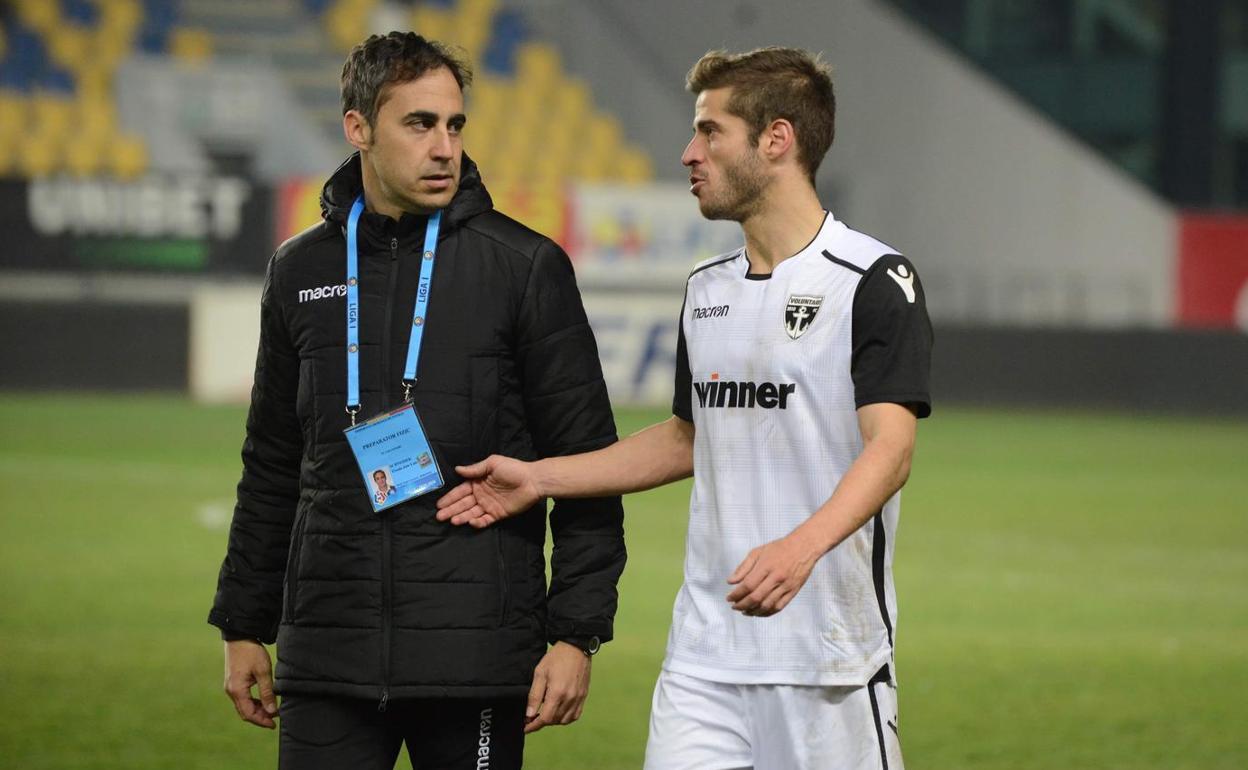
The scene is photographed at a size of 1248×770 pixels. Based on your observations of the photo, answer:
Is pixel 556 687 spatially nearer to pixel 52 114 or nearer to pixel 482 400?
pixel 482 400

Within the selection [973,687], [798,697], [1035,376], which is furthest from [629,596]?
[1035,376]

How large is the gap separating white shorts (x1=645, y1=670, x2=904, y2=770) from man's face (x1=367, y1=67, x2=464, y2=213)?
996 mm

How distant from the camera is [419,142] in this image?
3.26 m

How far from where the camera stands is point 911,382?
123 inches

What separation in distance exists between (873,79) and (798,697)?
2477cm

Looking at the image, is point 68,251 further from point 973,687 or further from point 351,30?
A: point 973,687

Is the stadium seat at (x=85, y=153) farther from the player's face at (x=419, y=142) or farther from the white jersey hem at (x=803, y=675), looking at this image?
the white jersey hem at (x=803, y=675)

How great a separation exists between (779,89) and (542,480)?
32.8 inches

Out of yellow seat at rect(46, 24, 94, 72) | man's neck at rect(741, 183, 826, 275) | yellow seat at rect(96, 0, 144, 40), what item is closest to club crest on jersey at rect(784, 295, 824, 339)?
man's neck at rect(741, 183, 826, 275)

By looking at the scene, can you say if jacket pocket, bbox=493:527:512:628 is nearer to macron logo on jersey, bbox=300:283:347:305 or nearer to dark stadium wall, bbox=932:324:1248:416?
macron logo on jersey, bbox=300:283:347:305

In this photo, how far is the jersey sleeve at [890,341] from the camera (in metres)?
3.12

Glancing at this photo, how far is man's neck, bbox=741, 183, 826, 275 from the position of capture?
3.37 meters

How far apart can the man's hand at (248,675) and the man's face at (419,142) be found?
2.93ft

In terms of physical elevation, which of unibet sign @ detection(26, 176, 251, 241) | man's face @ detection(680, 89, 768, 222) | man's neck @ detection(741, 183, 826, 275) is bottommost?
man's neck @ detection(741, 183, 826, 275)
